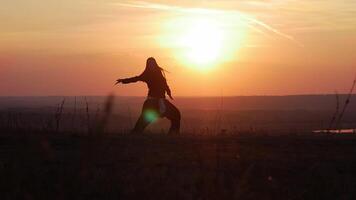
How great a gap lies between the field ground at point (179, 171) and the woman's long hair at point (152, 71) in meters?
4.87

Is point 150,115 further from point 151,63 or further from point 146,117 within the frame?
point 151,63

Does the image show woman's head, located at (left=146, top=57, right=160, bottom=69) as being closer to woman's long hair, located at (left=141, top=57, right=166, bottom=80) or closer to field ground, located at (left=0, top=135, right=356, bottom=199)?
woman's long hair, located at (left=141, top=57, right=166, bottom=80)

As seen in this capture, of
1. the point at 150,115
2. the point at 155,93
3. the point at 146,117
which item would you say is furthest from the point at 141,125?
the point at 155,93

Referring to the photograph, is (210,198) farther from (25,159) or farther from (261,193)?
(25,159)

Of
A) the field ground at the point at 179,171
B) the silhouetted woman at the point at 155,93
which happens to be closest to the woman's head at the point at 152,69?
the silhouetted woman at the point at 155,93

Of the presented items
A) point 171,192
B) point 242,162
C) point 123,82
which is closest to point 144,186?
point 171,192

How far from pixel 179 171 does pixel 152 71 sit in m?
8.88

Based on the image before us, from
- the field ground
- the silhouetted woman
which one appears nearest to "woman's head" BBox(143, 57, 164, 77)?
the silhouetted woman

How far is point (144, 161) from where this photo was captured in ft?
32.0

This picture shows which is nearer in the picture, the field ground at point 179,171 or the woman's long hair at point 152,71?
the field ground at point 179,171

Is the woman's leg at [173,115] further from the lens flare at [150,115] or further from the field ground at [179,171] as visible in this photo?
the field ground at [179,171]

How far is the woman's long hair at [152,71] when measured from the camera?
57.8ft

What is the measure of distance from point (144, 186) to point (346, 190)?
2370mm

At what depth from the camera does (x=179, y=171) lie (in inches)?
351
